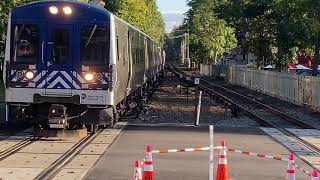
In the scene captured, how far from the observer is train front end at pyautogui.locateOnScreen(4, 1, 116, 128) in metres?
14.4

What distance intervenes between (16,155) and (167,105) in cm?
1458

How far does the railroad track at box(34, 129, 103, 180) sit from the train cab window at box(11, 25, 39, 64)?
2.17 meters

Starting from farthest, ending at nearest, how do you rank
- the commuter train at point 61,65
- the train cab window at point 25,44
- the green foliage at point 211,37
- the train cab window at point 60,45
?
the green foliage at point 211,37, the train cab window at point 60,45, the train cab window at point 25,44, the commuter train at point 61,65

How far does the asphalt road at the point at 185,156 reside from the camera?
10727 mm

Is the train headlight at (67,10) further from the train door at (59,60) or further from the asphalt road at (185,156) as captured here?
the asphalt road at (185,156)

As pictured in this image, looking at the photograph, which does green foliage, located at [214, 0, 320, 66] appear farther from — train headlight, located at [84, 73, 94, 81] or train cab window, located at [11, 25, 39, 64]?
train cab window, located at [11, 25, 39, 64]

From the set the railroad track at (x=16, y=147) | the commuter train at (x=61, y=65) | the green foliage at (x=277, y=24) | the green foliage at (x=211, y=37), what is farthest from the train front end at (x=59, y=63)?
the green foliage at (x=211, y=37)

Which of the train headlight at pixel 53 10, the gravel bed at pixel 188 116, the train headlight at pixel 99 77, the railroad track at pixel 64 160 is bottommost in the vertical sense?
the gravel bed at pixel 188 116

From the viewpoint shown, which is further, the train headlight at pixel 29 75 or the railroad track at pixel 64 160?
the train headlight at pixel 29 75

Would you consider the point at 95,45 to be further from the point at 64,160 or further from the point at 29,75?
the point at 64,160

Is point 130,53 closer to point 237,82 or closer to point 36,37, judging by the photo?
point 36,37

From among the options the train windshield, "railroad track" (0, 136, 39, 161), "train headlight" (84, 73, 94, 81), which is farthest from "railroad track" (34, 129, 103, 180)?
the train windshield

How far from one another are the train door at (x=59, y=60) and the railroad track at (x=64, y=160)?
1.20 metres

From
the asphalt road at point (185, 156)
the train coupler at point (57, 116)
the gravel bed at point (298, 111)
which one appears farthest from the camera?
the gravel bed at point (298, 111)
